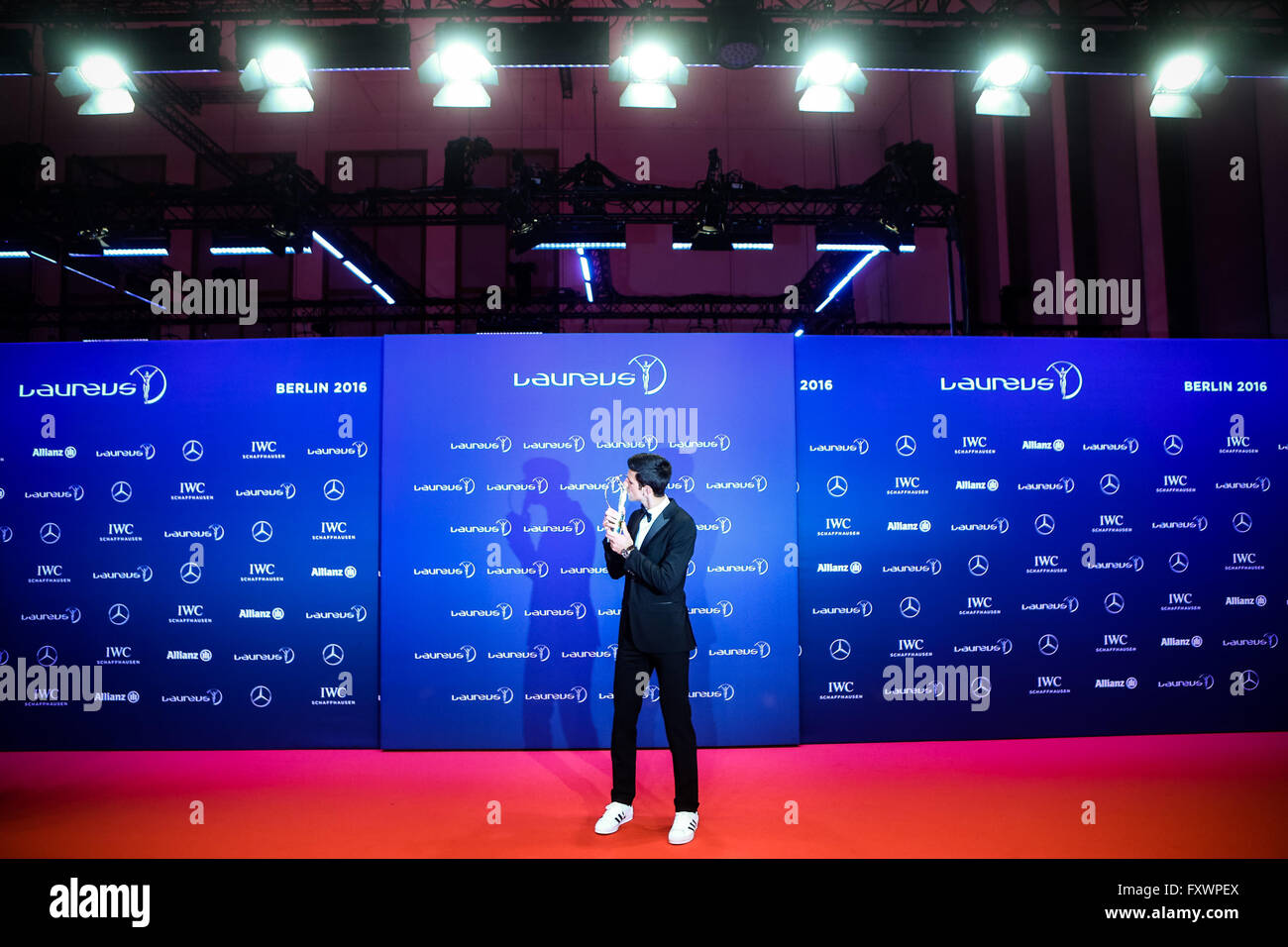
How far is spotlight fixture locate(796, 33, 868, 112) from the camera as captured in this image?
4.71m

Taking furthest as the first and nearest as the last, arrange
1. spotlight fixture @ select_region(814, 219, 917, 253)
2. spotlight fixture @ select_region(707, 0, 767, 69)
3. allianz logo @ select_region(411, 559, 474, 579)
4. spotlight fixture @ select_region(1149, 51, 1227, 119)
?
spotlight fixture @ select_region(814, 219, 917, 253)
spotlight fixture @ select_region(1149, 51, 1227, 119)
allianz logo @ select_region(411, 559, 474, 579)
spotlight fixture @ select_region(707, 0, 767, 69)

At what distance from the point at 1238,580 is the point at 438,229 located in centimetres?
1122

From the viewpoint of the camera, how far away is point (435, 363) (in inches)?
186

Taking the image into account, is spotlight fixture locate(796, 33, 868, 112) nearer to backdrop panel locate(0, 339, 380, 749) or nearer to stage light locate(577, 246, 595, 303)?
backdrop panel locate(0, 339, 380, 749)

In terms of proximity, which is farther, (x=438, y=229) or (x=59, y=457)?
(x=438, y=229)

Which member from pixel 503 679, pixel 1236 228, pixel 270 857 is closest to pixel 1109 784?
pixel 503 679

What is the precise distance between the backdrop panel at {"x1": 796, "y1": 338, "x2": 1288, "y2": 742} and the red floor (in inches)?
11.1

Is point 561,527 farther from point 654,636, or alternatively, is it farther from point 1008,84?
point 1008,84

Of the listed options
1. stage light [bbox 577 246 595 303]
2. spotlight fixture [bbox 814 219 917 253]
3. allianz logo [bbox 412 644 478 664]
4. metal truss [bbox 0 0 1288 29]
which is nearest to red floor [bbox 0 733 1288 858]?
allianz logo [bbox 412 644 478 664]

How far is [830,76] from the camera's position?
4.80 m

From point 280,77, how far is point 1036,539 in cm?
589

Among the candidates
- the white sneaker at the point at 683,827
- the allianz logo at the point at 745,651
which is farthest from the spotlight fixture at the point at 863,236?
the white sneaker at the point at 683,827

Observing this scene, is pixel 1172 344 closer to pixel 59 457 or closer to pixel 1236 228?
pixel 1236 228

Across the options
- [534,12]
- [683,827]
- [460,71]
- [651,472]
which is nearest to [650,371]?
[651,472]
